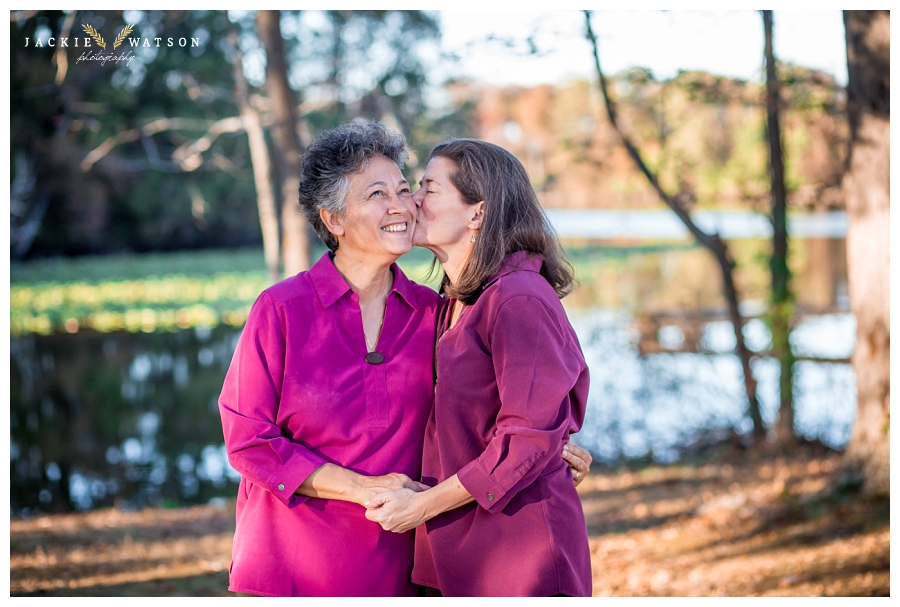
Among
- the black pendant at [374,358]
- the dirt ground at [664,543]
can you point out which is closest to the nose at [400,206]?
the black pendant at [374,358]

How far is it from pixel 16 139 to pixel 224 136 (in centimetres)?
487

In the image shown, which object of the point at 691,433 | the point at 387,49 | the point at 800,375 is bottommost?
the point at 691,433

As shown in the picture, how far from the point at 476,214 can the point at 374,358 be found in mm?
517

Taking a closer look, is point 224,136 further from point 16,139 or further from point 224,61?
point 16,139

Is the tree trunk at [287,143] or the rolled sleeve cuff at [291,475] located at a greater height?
the tree trunk at [287,143]

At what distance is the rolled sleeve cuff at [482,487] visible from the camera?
7.43ft

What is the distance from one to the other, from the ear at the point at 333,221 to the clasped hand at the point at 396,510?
791 mm

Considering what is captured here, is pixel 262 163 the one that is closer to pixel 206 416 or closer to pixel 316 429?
pixel 206 416

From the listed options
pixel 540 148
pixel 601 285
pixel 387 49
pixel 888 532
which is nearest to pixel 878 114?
pixel 888 532

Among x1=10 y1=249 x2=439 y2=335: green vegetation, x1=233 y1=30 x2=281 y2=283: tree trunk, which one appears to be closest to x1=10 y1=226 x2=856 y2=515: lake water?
x1=233 y1=30 x2=281 y2=283: tree trunk

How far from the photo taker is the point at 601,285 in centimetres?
1862

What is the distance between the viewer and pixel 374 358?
2551 millimetres

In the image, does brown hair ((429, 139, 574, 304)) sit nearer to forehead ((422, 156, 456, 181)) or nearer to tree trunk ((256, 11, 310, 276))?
forehead ((422, 156, 456, 181))

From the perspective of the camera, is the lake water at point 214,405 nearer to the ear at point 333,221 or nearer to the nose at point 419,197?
the ear at point 333,221
